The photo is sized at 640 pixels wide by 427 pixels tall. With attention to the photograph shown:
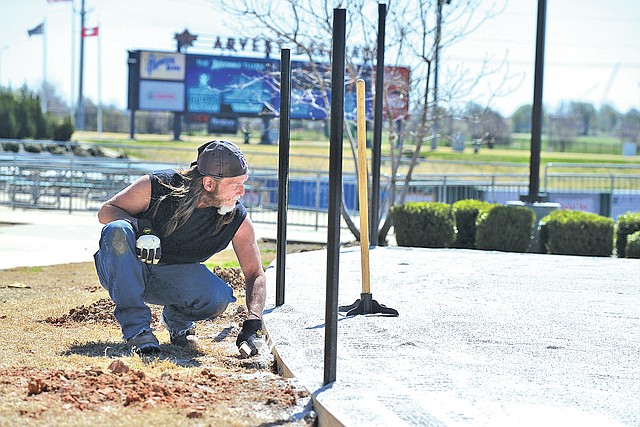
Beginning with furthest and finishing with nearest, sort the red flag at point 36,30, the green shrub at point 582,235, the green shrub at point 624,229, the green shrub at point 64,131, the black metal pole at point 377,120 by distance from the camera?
the red flag at point 36,30 → the green shrub at point 64,131 → the green shrub at point 624,229 → the green shrub at point 582,235 → the black metal pole at point 377,120

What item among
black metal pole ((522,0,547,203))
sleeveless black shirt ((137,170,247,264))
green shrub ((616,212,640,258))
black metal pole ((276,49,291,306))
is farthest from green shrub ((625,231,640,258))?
sleeveless black shirt ((137,170,247,264))

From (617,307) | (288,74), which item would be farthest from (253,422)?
(617,307)

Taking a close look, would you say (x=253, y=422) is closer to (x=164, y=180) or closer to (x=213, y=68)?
(x=164, y=180)

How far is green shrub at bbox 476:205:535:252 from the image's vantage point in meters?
11.8

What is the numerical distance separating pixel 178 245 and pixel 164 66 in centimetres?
4018

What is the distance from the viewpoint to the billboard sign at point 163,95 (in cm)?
4450

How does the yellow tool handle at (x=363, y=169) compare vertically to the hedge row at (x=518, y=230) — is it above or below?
above

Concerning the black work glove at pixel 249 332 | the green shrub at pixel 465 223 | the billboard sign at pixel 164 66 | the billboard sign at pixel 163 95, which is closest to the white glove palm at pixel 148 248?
the black work glove at pixel 249 332

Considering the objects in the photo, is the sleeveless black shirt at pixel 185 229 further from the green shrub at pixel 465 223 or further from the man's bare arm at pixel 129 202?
the green shrub at pixel 465 223

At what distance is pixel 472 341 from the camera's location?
5.48 m

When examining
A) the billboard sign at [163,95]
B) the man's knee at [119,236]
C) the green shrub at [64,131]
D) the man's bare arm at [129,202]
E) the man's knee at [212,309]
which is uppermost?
the billboard sign at [163,95]

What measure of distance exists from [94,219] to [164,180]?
12.2 m

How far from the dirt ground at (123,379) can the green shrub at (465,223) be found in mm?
6464

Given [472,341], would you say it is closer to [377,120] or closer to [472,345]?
[472,345]
